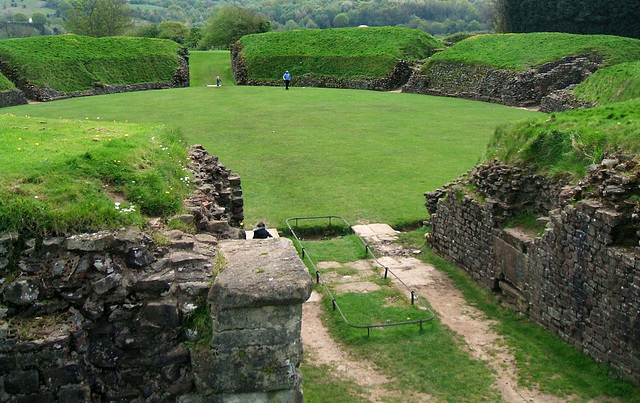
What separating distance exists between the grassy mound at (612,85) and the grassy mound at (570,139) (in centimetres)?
1482

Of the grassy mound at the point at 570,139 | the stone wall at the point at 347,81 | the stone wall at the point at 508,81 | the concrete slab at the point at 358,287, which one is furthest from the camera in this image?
the stone wall at the point at 347,81

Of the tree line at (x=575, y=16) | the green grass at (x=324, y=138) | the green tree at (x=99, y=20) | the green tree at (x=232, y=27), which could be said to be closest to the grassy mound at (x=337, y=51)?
the green grass at (x=324, y=138)

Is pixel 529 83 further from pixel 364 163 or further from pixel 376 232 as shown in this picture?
pixel 376 232

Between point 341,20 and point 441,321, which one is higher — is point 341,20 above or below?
above

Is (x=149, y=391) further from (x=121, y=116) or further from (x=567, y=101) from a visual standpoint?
(x=567, y=101)

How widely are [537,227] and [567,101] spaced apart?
74.8 ft

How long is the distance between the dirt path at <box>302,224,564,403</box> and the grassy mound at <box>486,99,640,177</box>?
9.05ft

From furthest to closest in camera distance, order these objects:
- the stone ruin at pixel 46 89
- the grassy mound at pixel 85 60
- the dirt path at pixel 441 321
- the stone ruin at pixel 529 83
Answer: the grassy mound at pixel 85 60, the stone ruin at pixel 46 89, the stone ruin at pixel 529 83, the dirt path at pixel 441 321

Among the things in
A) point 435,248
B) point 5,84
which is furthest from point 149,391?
point 5,84

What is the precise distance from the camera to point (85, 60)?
45.9m

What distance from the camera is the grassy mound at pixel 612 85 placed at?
2667cm

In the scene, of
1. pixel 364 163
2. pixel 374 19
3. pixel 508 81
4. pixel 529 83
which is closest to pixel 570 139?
pixel 364 163

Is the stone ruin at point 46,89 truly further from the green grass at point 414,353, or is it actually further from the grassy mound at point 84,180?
the green grass at point 414,353

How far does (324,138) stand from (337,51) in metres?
26.2
